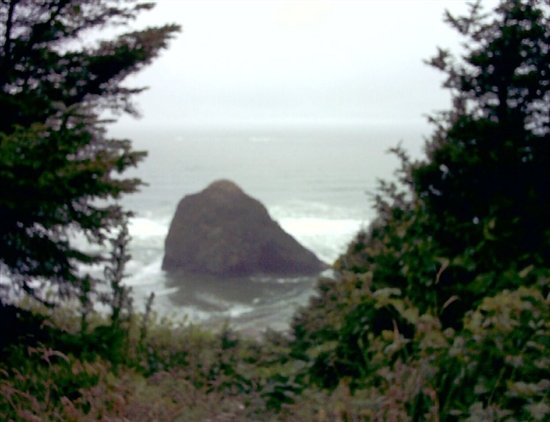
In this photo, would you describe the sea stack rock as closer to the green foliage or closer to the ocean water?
the ocean water

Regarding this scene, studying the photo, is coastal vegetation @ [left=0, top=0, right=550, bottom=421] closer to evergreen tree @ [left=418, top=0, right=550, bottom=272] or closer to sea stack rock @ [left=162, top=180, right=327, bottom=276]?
evergreen tree @ [left=418, top=0, right=550, bottom=272]

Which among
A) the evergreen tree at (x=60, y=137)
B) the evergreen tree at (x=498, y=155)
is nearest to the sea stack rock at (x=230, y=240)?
the evergreen tree at (x=60, y=137)

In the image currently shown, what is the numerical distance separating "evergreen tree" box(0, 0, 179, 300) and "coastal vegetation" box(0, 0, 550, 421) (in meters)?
0.07

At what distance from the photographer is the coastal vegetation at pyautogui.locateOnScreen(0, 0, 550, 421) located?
116 inches

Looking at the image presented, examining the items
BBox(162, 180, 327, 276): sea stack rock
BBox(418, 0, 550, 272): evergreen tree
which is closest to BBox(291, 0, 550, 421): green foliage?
BBox(418, 0, 550, 272): evergreen tree

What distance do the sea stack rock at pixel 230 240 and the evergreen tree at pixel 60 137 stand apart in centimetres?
2335

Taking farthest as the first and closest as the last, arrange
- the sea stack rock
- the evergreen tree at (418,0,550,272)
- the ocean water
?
the sea stack rock → the ocean water → the evergreen tree at (418,0,550,272)

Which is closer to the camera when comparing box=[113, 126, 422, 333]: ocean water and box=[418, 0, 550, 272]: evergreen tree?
box=[418, 0, 550, 272]: evergreen tree

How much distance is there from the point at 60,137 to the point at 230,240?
25.6 m

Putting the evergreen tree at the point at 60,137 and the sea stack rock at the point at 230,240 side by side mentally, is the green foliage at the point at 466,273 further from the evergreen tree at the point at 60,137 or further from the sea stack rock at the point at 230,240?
the sea stack rock at the point at 230,240

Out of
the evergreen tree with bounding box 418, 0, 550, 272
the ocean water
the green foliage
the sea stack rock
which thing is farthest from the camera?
the sea stack rock

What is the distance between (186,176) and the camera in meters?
87.7

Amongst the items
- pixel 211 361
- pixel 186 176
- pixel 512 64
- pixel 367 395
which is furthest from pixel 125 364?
pixel 186 176

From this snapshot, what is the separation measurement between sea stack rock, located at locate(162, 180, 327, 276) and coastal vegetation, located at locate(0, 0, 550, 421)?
2344 cm
